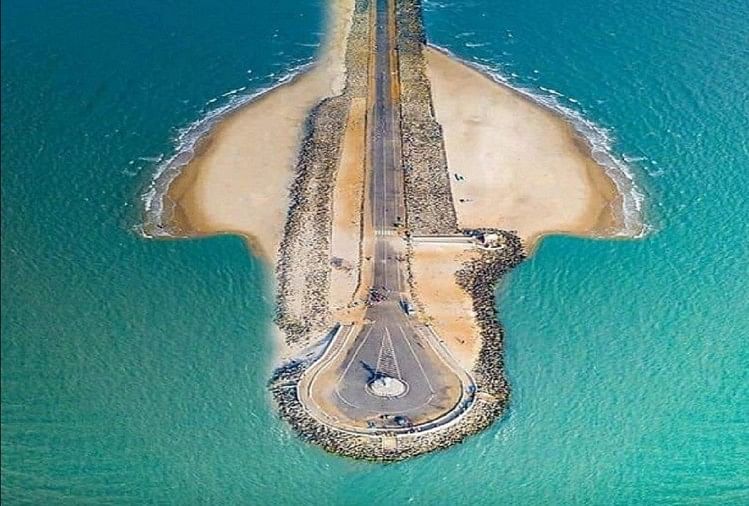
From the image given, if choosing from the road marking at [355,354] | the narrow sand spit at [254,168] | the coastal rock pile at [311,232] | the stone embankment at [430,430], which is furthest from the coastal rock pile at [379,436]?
the narrow sand spit at [254,168]

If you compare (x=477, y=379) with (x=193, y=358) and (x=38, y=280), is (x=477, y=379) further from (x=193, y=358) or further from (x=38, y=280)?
(x=38, y=280)

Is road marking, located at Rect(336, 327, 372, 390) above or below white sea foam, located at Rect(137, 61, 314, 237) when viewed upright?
below

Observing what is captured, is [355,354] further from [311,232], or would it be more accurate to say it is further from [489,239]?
[489,239]

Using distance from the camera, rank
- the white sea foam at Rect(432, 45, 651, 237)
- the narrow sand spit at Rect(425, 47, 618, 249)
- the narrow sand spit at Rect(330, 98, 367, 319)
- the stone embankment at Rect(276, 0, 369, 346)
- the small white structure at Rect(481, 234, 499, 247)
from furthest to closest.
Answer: the white sea foam at Rect(432, 45, 651, 237), the narrow sand spit at Rect(425, 47, 618, 249), the small white structure at Rect(481, 234, 499, 247), the narrow sand spit at Rect(330, 98, 367, 319), the stone embankment at Rect(276, 0, 369, 346)

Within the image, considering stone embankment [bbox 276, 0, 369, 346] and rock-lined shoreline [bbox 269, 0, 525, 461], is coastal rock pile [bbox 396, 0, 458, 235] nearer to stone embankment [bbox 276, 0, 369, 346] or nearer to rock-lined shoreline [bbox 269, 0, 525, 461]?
rock-lined shoreline [bbox 269, 0, 525, 461]

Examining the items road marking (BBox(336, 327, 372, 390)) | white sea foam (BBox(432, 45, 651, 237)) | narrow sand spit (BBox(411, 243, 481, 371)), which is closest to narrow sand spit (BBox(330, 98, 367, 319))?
road marking (BBox(336, 327, 372, 390))

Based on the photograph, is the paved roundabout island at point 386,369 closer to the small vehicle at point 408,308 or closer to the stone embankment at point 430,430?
the small vehicle at point 408,308
